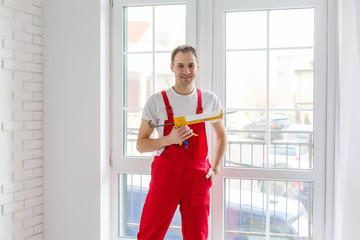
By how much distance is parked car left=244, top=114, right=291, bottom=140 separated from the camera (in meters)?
2.20

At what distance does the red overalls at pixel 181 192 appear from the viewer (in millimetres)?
1910

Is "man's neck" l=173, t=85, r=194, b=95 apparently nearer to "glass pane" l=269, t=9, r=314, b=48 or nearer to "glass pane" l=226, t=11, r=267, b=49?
"glass pane" l=226, t=11, r=267, b=49

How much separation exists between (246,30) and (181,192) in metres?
1.11

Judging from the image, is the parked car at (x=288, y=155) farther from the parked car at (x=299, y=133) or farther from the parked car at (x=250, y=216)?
the parked car at (x=250, y=216)

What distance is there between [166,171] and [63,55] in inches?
42.1

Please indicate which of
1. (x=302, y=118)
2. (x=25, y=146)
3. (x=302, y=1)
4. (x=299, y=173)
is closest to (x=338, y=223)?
(x=299, y=173)

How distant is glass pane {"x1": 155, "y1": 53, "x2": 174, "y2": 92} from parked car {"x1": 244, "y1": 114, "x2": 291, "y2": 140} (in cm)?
61

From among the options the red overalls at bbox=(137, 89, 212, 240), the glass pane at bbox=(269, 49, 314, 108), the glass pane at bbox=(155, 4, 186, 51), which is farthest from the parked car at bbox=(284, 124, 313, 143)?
the glass pane at bbox=(155, 4, 186, 51)

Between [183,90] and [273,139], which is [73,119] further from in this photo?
[273,139]

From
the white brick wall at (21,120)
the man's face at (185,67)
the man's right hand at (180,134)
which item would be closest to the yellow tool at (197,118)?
the man's right hand at (180,134)

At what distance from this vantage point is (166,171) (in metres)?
1.92

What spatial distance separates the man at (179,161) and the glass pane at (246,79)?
29 cm

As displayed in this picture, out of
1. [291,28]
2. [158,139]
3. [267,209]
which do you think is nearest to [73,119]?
[158,139]

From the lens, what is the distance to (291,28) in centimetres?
219
